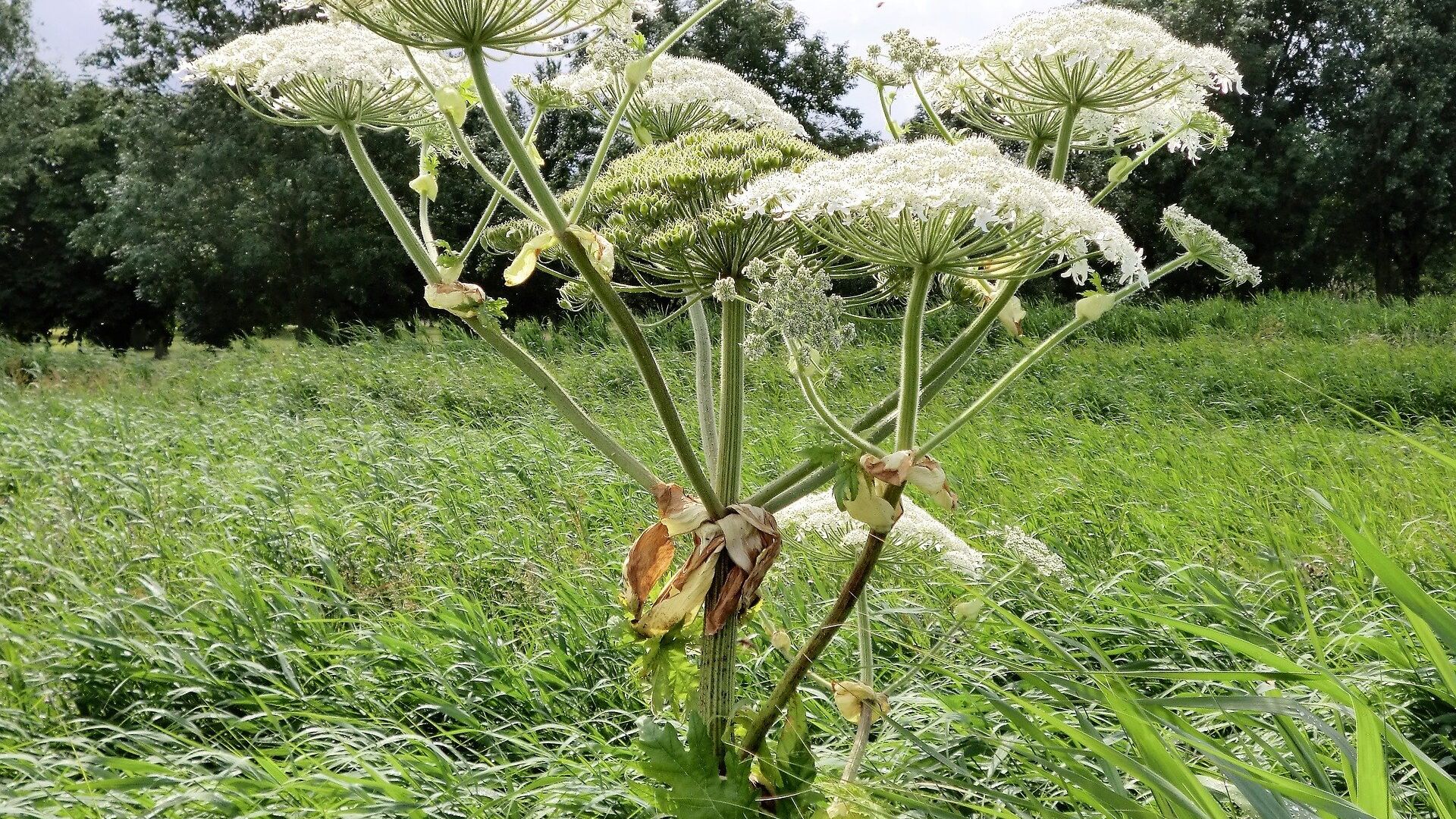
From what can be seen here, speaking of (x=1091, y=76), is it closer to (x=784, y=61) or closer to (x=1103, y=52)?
(x=1103, y=52)

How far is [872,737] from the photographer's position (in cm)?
264

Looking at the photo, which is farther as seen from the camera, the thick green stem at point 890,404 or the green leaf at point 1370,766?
the thick green stem at point 890,404

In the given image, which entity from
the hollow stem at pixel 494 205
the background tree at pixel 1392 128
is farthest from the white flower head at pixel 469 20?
the background tree at pixel 1392 128

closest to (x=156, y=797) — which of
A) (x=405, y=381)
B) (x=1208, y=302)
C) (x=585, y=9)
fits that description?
(x=585, y=9)

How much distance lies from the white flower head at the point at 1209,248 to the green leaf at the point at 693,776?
1.11 metres

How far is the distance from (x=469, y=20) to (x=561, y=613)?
7.85 feet

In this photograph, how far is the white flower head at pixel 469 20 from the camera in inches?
47.9

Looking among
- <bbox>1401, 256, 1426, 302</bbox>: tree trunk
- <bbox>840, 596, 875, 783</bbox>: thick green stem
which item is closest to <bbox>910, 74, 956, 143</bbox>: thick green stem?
<bbox>840, 596, 875, 783</bbox>: thick green stem

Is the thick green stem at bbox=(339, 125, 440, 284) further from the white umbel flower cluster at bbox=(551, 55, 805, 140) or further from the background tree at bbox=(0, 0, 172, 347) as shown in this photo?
the background tree at bbox=(0, 0, 172, 347)

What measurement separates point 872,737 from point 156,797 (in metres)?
1.75

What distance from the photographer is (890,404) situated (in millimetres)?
1578

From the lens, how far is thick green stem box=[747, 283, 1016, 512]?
1.46 metres

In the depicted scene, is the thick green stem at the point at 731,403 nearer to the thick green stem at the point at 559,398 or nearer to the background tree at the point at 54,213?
the thick green stem at the point at 559,398

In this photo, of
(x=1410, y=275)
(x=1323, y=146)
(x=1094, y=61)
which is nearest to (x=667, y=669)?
(x=1094, y=61)
